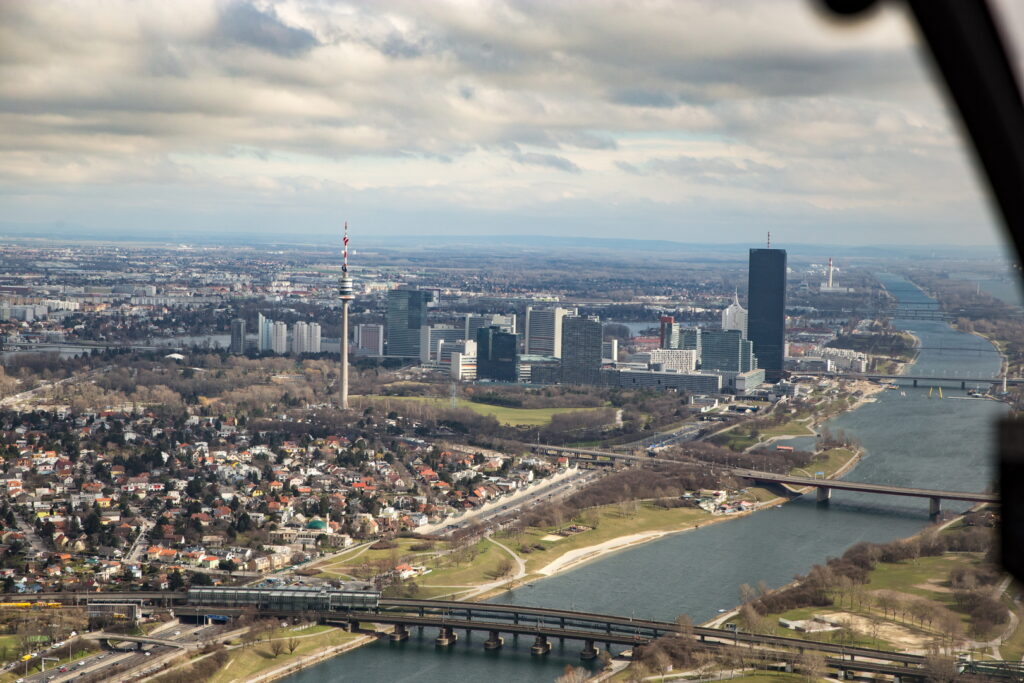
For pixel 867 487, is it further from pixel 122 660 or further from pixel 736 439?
pixel 122 660

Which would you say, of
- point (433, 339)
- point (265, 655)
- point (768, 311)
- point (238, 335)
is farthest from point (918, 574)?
point (238, 335)

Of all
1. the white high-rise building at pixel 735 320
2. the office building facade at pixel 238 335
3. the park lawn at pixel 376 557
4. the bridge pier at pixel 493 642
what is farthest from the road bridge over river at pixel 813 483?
the white high-rise building at pixel 735 320

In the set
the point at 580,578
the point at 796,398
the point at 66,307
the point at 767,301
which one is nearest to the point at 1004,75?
the point at 580,578

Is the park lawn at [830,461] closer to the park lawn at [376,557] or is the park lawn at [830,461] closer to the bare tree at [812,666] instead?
the park lawn at [376,557]

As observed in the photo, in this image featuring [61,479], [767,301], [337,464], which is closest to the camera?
[61,479]

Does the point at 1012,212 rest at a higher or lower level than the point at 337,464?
higher

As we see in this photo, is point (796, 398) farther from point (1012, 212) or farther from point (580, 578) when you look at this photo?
point (1012, 212)
